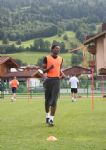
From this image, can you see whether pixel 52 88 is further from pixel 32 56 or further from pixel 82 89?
pixel 32 56

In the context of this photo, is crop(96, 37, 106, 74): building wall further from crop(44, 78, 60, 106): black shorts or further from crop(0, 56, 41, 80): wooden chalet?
crop(44, 78, 60, 106): black shorts

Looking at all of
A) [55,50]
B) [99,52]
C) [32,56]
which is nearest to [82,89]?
[99,52]

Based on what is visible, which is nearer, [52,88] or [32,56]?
[52,88]

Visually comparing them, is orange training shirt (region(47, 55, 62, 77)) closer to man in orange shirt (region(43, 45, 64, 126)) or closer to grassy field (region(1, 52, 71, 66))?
man in orange shirt (region(43, 45, 64, 126))

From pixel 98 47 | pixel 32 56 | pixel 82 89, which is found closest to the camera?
pixel 82 89

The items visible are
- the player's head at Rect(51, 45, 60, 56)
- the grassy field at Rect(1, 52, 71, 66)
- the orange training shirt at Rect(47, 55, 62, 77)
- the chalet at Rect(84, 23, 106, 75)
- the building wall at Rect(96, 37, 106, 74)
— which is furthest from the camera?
the grassy field at Rect(1, 52, 71, 66)

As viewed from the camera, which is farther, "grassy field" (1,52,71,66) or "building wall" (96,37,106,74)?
"grassy field" (1,52,71,66)

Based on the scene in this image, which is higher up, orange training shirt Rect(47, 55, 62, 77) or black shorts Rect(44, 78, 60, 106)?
orange training shirt Rect(47, 55, 62, 77)

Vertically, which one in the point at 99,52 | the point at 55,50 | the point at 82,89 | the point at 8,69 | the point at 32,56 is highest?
the point at 32,56

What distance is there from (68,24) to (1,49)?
28803mm

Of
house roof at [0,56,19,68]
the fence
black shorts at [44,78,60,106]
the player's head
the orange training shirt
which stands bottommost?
the fence

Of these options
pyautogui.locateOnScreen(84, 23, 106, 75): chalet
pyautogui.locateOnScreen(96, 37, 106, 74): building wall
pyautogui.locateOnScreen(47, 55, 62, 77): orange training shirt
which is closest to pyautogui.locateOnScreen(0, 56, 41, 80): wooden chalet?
pyautogui.locateOnScreen(84, 23, 106, 75): chalet

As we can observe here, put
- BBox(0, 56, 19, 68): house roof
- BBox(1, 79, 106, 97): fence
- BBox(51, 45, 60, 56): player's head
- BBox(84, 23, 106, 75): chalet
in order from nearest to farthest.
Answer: BBox(51, 45, 60, 56): player's head, BBox(1, 79, 106, 97): fence, BBox(84, 23, 106, 75): chalet, BBox(0, 56, 19, 68): house roof

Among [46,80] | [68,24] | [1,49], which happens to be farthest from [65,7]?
[46,80]
